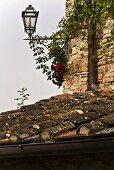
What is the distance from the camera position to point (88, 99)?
6973 millimetres

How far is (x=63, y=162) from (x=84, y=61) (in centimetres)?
385

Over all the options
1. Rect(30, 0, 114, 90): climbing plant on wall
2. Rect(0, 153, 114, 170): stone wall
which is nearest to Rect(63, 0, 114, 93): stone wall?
Rect(30, 0, 114, 90): climbing plant on wall

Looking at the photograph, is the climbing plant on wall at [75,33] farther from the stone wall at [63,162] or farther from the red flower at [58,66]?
the stone wall at [63,162]

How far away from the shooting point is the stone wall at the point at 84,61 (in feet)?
26.3

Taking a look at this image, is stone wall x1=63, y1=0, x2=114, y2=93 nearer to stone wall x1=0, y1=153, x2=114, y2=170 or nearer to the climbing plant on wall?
the climbing plant on wall

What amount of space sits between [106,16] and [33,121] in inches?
111

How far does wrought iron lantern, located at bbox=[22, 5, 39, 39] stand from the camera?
8.43 meters

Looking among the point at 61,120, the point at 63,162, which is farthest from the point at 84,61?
the point at 63,162

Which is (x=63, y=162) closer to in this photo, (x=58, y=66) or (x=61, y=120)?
(x=61, y=120)

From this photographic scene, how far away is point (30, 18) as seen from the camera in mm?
8469

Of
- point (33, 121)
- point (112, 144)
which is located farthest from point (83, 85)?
point (112, 144)

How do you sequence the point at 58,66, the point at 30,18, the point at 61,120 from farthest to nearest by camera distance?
the point at 58,66 < the point at 30,18 < the point at 61,120

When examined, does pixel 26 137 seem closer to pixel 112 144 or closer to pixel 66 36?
pixel 112 144

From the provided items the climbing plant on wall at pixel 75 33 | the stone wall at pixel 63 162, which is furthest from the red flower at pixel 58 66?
the stone wall at pixel 63 162
